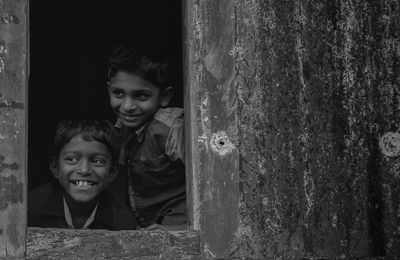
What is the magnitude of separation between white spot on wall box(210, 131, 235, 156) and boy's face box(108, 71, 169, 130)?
1.26m

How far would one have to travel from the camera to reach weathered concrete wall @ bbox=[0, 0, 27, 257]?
123 inches

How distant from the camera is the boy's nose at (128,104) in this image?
15.1 feet

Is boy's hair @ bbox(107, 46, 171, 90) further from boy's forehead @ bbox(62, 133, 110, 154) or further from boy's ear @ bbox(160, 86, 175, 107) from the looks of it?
boy's forehead @ bbox(62, 133, 110, 154)

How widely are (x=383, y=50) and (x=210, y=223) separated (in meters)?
1.07

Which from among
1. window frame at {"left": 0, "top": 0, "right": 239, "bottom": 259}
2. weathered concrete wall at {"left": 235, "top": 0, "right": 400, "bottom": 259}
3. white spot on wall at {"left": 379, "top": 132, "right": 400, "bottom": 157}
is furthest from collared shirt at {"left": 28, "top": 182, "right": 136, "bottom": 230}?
white spot on wall at {"left": 379, "top": 132, "right": 400, "bottom": 157}

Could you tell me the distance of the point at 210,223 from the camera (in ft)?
11.0

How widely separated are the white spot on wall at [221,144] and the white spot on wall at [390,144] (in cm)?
68

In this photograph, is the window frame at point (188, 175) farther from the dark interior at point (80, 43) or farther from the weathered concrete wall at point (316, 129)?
the dark interior at point (80, 43)

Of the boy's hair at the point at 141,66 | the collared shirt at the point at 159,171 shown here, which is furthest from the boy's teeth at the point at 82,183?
the boy's hair at the point at 141,66

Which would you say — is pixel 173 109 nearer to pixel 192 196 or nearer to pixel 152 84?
pixel 152 84

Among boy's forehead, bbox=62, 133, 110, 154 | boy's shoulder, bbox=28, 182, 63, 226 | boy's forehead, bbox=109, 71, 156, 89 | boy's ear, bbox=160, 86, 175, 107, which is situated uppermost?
boy's forehead, bbox=109, 71, 156, 89

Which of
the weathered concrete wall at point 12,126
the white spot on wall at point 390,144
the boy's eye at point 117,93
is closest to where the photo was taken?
the weathered concrete wall at point 12,126

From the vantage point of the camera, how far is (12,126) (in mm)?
3201

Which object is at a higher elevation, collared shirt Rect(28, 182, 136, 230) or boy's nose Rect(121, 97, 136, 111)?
boy's nose Rect(121, 97, 136, 111)
